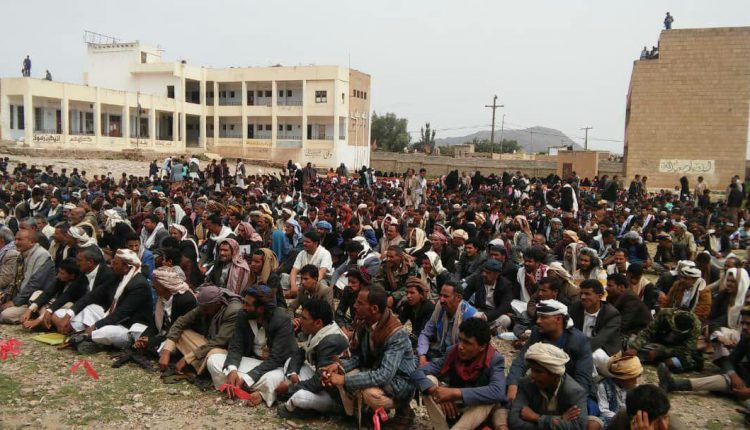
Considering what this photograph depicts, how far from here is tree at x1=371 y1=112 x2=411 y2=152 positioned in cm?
6425

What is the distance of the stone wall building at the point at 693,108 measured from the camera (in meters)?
25.0

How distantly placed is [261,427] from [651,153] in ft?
87.2

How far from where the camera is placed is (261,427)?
4.27m

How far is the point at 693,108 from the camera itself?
83.9ft

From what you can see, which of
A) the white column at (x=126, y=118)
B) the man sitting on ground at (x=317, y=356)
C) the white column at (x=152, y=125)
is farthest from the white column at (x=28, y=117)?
the man sitting on ground at (x=317, y=356)

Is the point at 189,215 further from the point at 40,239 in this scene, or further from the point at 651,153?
the point at 651,153

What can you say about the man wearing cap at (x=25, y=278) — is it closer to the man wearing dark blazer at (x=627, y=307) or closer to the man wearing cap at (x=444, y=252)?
the man wearing cap at (x=444, y=252)

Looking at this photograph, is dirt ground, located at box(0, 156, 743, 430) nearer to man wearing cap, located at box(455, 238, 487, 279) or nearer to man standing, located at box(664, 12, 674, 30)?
man wearing cap, located at box(455, 238, 487, 279)

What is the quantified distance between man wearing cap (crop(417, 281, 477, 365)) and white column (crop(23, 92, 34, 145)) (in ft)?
106

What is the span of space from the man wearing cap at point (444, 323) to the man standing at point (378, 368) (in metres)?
0.51

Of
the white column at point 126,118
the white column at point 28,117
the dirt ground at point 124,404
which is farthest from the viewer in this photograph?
Answer: the white column at point 126,118

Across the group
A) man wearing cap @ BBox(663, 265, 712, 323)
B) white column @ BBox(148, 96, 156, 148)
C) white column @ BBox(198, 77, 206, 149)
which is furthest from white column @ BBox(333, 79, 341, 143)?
man wearing cap @ BBox(663, 265, 712, 323)

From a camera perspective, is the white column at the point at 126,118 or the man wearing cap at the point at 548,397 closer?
the man wearing cap at the point at 548,397

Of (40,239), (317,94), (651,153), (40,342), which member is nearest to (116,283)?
(40,342)
